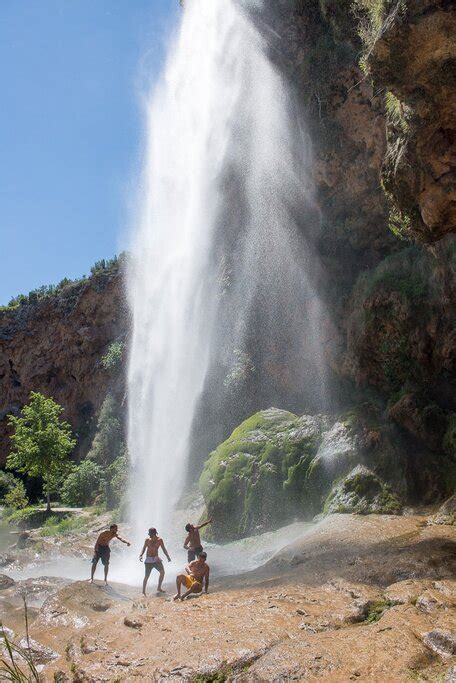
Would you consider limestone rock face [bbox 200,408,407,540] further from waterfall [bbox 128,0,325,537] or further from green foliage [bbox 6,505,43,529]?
green foliage [bbox 6,505,43,529]

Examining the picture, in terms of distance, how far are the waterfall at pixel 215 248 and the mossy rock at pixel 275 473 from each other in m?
3.85

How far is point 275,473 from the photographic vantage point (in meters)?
14.4

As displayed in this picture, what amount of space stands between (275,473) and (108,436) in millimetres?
20761

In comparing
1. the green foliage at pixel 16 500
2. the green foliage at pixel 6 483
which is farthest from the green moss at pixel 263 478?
the green foliage at pixel 6 483

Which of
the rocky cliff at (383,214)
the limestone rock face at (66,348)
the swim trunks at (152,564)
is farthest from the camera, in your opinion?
the limestone rock face at (66,348)

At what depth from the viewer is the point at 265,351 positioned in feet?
72.3

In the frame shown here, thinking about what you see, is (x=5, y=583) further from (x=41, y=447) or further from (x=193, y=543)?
(x=41, y=447)

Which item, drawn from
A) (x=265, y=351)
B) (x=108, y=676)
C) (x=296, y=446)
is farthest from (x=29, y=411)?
(x=108, y=676)

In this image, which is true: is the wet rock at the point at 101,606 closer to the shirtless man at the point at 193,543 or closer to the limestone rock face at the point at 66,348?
the shirtless man at the point at 193,543

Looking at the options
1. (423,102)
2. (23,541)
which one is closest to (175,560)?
(23,541)

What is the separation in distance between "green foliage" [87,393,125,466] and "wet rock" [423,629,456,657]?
93.1ft

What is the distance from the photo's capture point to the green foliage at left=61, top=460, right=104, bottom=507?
28.6 meters

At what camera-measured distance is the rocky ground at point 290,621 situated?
14.2ft

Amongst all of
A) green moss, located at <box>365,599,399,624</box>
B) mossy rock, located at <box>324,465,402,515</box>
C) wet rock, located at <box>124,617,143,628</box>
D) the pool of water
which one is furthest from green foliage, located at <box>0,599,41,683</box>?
mossy rock, located at <box>324,465,402,515</box>
